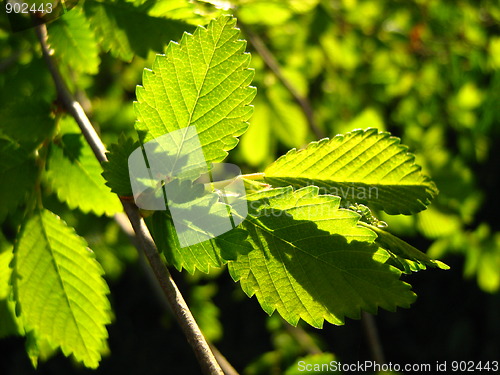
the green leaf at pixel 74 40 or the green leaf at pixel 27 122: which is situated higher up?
the green leaf at pixel 74 40

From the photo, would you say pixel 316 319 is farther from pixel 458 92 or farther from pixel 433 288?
pixel 433 288

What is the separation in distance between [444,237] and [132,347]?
2851 millimetres

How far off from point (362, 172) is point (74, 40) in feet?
2.01

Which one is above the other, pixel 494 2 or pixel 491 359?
pixel 494 2

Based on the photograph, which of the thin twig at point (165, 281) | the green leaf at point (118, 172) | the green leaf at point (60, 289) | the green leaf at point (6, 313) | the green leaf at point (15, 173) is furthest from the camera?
the green leaf at point (6, 313)

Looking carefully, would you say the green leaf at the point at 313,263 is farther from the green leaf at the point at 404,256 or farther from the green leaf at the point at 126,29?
the green leaf at the point at 126,29

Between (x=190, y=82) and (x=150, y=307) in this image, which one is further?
(x=150, y=307)

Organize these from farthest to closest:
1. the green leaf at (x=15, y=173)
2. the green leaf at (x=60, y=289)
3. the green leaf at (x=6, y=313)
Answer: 1. the green leaf at (x=6, y=313)
2. the green leaf at (x=15, y=173)
3. the green leaf at (x=60, y=289)

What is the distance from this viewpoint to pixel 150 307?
4.16 meters

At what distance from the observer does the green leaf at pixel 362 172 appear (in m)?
0.71

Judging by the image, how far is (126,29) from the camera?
2.90 ft

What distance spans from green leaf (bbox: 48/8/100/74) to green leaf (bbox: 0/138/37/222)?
20cm

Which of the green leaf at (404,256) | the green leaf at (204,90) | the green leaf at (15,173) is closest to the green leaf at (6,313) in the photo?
the green leaf at (15,173)

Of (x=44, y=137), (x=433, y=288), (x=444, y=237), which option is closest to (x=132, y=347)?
(x=433, y=288)
